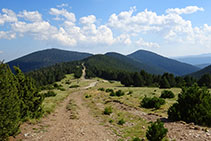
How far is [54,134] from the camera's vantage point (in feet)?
35.6

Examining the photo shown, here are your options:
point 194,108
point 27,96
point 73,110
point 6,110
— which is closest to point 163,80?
point 73,110

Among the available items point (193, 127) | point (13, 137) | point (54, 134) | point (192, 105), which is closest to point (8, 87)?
point (13, 137)

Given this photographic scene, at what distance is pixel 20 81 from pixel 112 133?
9842mm

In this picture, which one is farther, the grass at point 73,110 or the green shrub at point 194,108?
the grass at point 73,110

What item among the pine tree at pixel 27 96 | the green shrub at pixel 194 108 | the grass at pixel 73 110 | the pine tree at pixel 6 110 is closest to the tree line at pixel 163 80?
the grass at pixel 73 110

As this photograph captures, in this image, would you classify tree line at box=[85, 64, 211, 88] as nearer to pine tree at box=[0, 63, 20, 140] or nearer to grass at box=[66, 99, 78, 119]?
grass at box=[66, 99, 78, 119]

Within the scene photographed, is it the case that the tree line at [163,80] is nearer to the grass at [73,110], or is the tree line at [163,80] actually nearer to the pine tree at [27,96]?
the grass at [73,110]

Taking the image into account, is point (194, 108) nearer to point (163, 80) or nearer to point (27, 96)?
point (27, 96)

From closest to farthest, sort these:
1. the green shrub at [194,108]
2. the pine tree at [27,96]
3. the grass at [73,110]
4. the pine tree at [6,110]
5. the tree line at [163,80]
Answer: the pine tree at [6,110], the green shrub at [194,108], the pine tree at [27,96], the grass at [73,110], the tree line at [163,80]

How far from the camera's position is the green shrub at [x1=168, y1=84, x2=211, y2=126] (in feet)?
39.2

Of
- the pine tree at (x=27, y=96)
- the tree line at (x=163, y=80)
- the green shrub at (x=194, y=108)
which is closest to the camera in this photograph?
the green shrub at (x=194, y=108)

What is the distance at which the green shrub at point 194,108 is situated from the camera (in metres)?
12.0

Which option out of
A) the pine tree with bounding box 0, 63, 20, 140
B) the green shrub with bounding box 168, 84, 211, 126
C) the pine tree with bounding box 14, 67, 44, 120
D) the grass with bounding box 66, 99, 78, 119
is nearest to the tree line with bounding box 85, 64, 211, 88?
the grass with bounding box 66, 99, 78, 119

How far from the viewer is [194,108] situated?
485 inches
